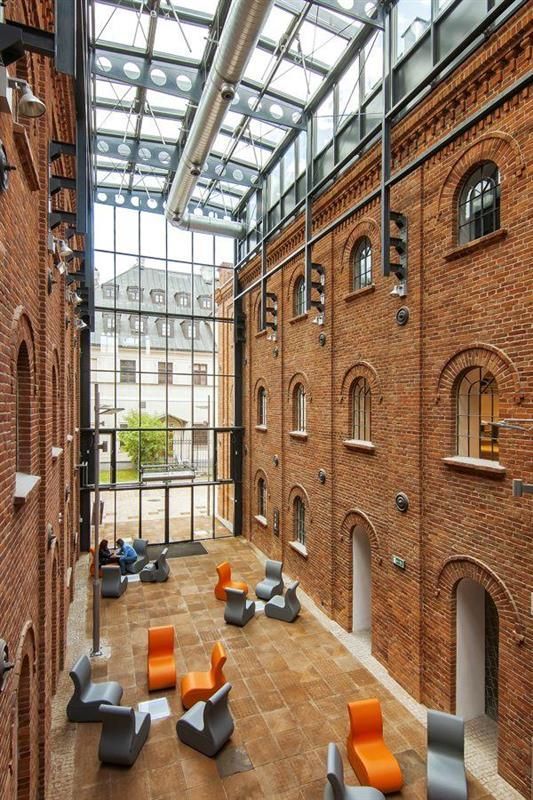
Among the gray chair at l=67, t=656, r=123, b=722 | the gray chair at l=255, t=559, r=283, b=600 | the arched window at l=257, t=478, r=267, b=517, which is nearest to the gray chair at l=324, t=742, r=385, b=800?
the gray chair at l=67, t=656, r=123, b=722

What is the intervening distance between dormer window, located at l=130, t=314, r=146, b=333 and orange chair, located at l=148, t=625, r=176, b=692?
1104 centimetres

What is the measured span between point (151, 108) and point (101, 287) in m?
6.41

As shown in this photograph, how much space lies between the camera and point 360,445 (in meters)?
9.17

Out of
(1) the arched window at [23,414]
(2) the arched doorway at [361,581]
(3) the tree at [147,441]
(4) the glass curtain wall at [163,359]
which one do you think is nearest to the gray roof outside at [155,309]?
(4) the glass curtain wall at [163,359]

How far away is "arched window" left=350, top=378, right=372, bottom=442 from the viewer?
9.42 meters

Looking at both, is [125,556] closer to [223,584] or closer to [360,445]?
[223,584]

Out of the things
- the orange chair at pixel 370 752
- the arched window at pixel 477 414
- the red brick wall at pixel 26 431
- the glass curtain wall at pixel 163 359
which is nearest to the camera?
the red brick wall at pixel 26 431

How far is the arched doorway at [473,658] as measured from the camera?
22.8ft

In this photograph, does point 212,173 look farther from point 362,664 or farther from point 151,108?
point 362,664

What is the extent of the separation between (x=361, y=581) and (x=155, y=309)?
12032 millimetres

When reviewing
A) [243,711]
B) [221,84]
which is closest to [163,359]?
[221,84]

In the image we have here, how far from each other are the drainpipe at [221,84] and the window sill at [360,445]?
7228mm

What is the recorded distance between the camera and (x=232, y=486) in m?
17.9

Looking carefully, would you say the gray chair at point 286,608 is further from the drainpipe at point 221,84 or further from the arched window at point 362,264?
the drainpipe at point 221,84
